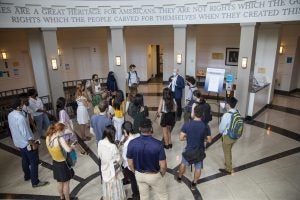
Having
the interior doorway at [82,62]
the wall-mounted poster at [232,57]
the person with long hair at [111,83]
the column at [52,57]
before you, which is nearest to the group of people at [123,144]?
the column at [52,57]

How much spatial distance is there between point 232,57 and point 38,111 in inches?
399

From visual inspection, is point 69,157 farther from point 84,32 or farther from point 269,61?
point 84,32

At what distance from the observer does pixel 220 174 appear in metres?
5.43

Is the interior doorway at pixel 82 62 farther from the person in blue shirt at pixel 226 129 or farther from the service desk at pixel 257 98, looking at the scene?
the person in blue shirt at pixel 226 129

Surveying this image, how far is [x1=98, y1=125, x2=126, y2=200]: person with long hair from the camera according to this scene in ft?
12.2

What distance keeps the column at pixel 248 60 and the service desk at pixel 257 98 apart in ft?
0.66

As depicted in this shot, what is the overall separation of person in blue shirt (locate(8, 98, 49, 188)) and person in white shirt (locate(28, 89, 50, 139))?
1.74m

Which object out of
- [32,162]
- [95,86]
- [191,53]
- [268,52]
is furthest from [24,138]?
[268,52]

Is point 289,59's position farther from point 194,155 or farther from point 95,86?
point 194,155

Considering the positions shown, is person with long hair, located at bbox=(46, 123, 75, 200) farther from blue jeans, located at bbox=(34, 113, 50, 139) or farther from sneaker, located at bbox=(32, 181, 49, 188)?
blue jeans, located at bbox=(34, 113, 50, 139)

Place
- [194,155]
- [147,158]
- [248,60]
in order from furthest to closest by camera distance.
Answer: [248,60] < [194,155] < [147,158]

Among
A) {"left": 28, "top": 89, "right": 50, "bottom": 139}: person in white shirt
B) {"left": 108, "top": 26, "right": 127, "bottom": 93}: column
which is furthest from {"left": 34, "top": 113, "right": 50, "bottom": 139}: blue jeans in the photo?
{"left": 108, "top": 26, "right": 127, "bottom": 93}: column

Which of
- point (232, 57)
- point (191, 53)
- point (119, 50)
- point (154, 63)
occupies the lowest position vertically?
point (154, 63)

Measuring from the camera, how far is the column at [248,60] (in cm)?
778
